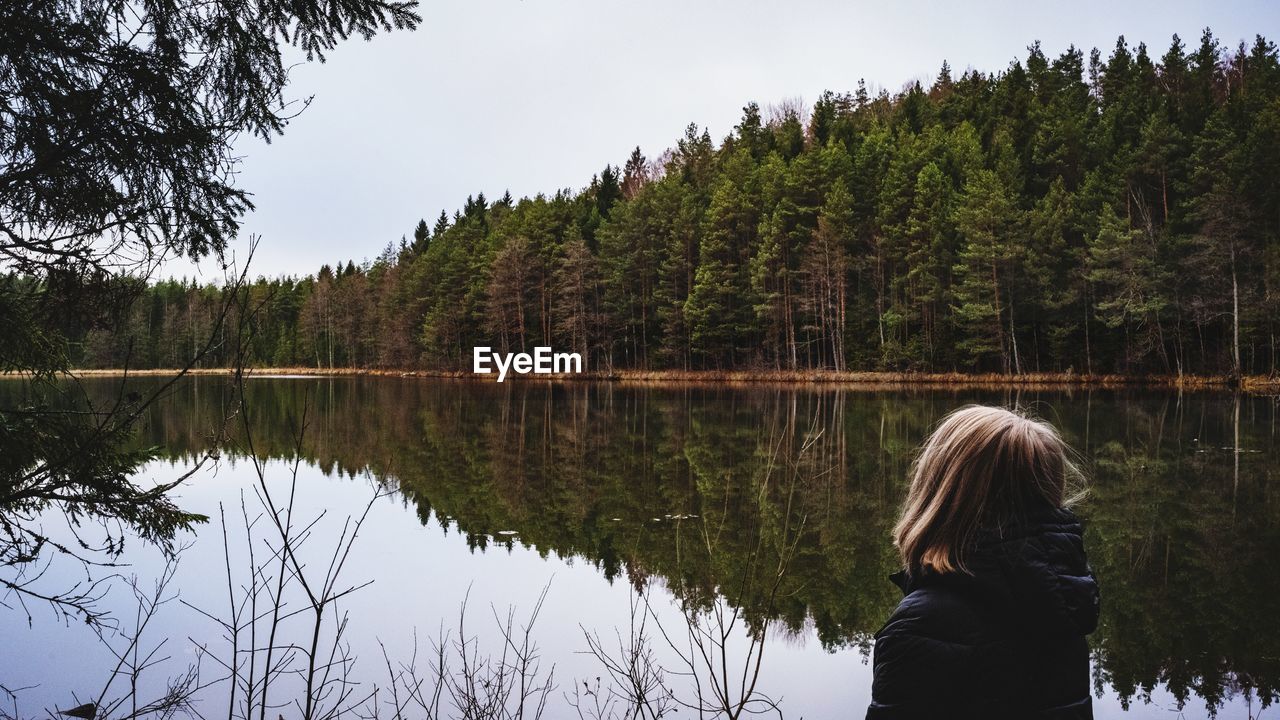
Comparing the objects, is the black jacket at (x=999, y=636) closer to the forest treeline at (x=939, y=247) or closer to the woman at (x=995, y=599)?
the woman at (x=995, y=599)

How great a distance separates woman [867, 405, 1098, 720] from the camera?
1.79m

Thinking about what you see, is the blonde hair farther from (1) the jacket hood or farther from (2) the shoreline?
(2) the shoreline

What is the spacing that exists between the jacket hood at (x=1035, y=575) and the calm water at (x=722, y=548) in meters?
0.45

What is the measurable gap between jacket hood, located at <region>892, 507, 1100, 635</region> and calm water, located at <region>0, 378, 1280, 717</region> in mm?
454

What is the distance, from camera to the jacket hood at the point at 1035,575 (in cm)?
176

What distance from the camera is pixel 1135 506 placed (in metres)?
8.99

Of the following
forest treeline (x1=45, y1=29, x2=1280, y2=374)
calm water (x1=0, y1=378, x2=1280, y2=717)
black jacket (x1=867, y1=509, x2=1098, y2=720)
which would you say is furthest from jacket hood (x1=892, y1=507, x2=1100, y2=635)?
forest treeline (x1=45, y1=29, x2=1280, y2=374)

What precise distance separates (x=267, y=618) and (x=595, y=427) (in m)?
12.3

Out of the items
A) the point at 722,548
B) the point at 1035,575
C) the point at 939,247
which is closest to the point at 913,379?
the point at 939,247

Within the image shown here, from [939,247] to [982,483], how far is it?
3901cm

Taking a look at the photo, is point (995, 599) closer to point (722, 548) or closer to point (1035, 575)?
point (1035, 575)

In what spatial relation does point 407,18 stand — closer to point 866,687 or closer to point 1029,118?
point 866,687

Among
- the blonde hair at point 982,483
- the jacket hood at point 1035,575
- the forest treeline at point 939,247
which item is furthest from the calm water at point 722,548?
the forest treeline at point 939,247

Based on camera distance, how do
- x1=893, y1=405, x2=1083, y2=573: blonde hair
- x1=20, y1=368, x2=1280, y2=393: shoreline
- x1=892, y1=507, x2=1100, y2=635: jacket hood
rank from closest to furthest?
1. x1=892, y1=507, x2=1100, y2=635: jacket hood
2. x1=893, y1=405, x2=1083, y2=573: blonde hair
3. x1=20, y1=368, x2=1280, y2=393: shoreline
